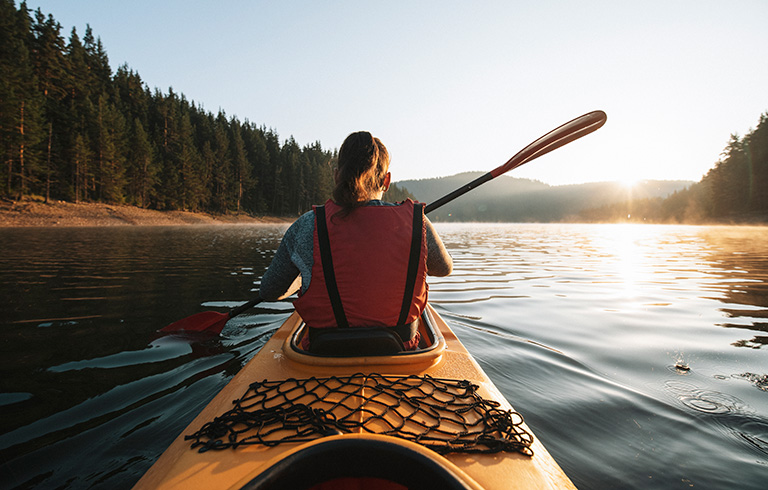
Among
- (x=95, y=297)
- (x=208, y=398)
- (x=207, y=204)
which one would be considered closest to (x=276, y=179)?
(x=207, y=204)

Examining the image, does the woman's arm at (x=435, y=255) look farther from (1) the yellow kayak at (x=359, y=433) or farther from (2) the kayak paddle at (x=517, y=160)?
(2) the kayak paddle at (x=517, y=160)

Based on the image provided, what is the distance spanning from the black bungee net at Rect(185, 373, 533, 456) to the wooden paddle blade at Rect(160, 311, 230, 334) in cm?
275

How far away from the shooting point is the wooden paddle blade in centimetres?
429

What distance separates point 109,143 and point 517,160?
49.3 metres

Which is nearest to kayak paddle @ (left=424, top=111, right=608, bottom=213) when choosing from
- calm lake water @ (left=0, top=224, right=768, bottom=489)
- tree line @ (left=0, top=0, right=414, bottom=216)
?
calm lake water @ (left=0, top=224, right=768, bottom=489)

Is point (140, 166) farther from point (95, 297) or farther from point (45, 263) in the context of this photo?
point (95, 297)

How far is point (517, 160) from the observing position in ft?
14.6

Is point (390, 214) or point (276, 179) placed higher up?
point (276, 179)

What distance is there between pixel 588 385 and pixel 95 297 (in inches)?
302

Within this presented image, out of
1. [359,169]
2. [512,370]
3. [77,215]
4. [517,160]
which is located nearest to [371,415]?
[359,169]

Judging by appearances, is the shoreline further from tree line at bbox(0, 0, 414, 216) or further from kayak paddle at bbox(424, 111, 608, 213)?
kayak paddle at bbox(424, 111, 608, 213)

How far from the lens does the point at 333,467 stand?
3.43 ft

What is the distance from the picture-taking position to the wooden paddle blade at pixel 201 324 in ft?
14.1

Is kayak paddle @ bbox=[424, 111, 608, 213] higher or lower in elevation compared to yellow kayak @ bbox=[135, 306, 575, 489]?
higher
